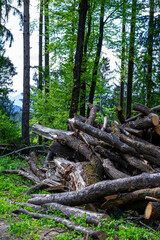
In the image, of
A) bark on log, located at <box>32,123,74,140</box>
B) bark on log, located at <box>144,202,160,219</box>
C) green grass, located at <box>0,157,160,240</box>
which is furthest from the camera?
bark on log, located at <box>32,123,74,140</box>

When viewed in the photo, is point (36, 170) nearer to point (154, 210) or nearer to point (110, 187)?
point (110, 187)

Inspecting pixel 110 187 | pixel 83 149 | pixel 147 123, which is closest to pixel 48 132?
pixel 83 149

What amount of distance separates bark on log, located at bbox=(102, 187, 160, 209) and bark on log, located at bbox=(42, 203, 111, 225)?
0.55 m

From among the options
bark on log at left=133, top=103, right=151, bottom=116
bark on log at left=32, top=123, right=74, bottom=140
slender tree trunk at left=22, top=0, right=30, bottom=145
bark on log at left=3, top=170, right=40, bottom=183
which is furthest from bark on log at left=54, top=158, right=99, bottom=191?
slender tree trunk at left=22, top=0, right=30, bottom=145

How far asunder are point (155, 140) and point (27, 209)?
170 inches

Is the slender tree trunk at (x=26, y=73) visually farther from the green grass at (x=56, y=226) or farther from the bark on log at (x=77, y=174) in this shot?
the green grass at (x=56, y=226)

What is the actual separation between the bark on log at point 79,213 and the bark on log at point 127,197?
0.55 metres

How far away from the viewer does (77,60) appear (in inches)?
520

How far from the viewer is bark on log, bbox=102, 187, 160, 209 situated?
15.8ft

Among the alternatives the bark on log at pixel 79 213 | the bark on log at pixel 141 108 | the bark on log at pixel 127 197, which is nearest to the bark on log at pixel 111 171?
the bark on log at pixel 127 197

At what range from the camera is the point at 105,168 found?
20.2ft

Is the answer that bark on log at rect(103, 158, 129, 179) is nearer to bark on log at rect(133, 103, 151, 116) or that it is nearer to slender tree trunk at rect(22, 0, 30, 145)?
bark on log at rect(133, 103, 151, 116)

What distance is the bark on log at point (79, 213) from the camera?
452cm

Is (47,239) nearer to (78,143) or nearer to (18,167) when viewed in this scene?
(78,143)
